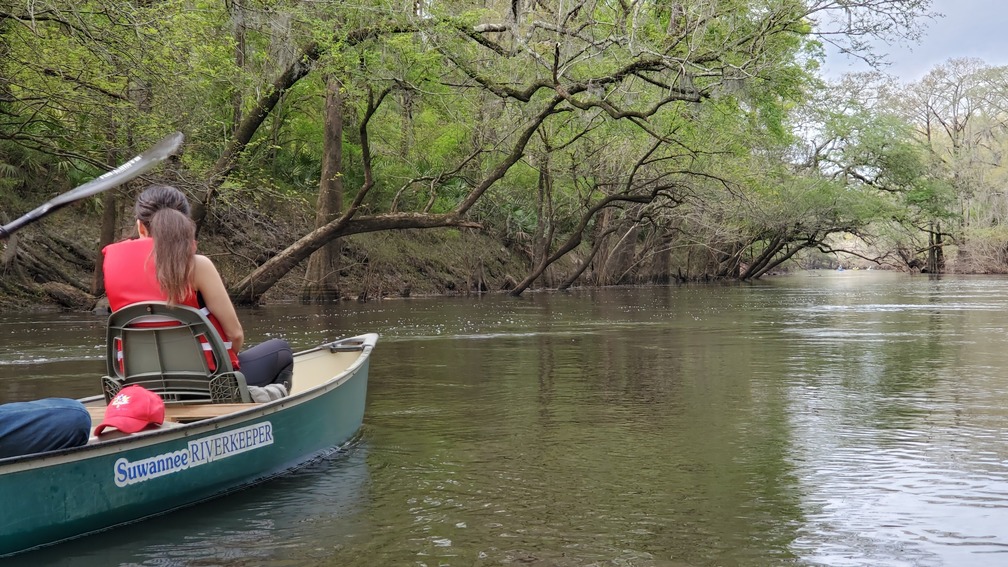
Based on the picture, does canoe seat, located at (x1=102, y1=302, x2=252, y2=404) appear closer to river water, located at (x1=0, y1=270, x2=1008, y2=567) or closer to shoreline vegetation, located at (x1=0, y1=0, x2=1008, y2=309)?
river water, located at (x1=0, y1=270, x2=1008, y2=567)

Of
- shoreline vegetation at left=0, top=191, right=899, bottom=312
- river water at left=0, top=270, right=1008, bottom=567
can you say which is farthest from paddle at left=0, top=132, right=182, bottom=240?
shoreline vegetation at left=0, top=191, right=899, bottom=312

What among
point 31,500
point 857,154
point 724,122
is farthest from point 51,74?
point 857,154

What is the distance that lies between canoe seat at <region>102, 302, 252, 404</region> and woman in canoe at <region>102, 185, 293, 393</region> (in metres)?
0.09

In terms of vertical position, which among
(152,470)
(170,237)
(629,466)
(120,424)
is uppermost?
(170,237)

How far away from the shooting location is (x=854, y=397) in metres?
9.63

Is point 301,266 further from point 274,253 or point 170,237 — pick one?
point 170,237

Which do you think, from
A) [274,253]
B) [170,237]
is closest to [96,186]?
[170,237]

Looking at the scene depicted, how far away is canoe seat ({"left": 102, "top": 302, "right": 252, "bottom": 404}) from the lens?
569cm

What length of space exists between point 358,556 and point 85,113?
359 inches

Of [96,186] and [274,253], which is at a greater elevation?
[274,253]

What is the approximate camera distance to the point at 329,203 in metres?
23.6

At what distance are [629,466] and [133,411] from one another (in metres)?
3.14

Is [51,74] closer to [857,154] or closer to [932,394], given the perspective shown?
[932,394]

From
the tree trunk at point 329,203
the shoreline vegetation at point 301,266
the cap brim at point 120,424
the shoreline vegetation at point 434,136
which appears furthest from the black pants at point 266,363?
the tree trunk at point 329,203
